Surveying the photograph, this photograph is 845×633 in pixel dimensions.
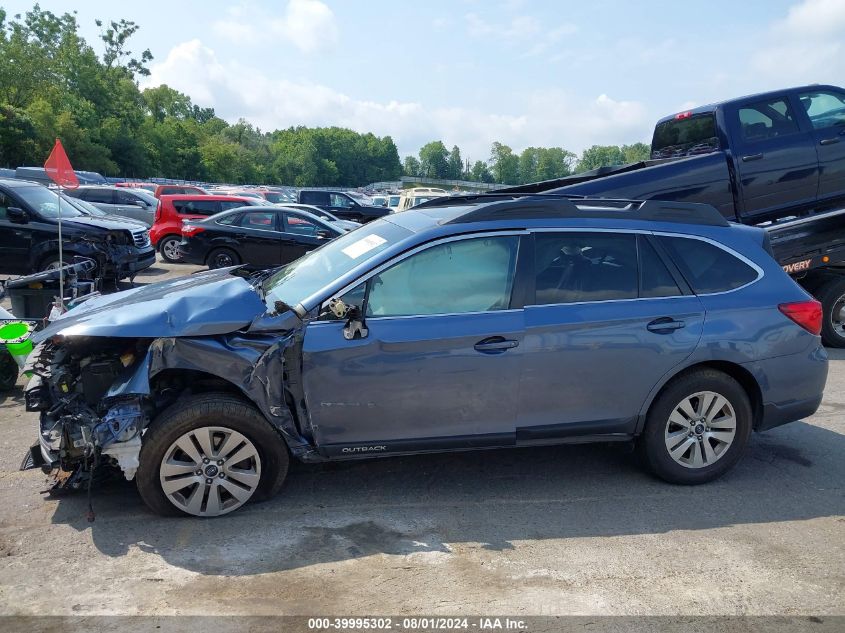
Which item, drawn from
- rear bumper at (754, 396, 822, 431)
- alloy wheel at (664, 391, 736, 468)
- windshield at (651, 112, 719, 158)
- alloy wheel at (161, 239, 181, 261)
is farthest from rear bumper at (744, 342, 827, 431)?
alloy wheel at (161, 239, 181, 261)

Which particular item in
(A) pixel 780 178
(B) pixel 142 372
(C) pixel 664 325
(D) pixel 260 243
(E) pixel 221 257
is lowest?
(B) pixel 142 372

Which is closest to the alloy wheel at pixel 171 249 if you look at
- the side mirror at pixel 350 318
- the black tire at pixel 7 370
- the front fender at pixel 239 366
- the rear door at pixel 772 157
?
the black tire at pixel 7 370

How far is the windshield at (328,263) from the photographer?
14.7 ft

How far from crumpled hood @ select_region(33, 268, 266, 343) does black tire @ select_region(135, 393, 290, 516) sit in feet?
1.37

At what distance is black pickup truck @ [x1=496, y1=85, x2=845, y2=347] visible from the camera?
313 inches

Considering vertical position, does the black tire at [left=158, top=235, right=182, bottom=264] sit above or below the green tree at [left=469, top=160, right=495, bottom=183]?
below

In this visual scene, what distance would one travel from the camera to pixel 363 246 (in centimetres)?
473

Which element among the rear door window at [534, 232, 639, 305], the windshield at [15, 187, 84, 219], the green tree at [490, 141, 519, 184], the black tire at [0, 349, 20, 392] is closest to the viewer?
the rear door window at [534, 232, 639, 305]

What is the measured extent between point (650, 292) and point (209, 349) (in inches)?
109

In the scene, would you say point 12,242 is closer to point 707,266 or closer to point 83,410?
point 83,410

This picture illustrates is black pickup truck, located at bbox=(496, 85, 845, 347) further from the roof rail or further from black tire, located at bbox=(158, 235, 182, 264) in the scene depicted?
black tire, located at bbox=(158, 235, 182, 264)

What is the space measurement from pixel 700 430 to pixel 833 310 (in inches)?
196

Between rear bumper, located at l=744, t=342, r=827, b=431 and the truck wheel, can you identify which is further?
the truck wheel

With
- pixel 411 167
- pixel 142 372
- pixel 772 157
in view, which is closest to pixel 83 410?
pixel 142 372
